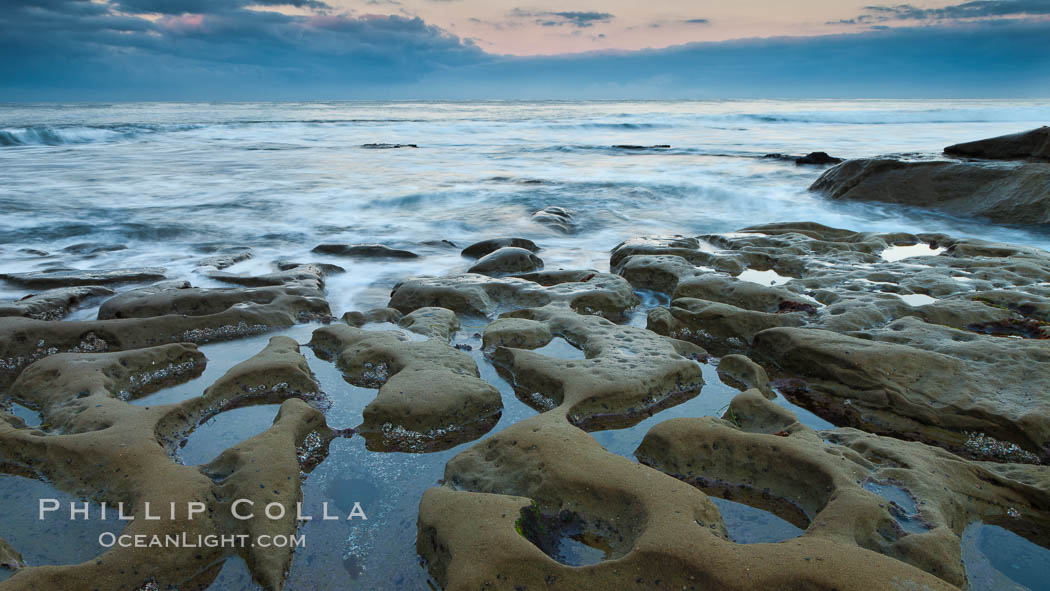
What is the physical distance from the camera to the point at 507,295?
5.28 m

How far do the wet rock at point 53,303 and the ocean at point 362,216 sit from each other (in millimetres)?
153

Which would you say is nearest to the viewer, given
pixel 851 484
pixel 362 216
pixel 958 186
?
pixel 851 484

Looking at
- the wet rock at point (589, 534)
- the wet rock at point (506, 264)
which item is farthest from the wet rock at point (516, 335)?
the wet rock at point (506, 264)

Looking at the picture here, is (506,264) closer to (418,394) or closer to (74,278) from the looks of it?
(418,394)

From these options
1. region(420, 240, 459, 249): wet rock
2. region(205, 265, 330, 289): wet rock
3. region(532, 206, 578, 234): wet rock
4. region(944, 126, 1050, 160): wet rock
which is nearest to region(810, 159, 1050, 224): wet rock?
region(944, 126, 1050, 160): wet rock

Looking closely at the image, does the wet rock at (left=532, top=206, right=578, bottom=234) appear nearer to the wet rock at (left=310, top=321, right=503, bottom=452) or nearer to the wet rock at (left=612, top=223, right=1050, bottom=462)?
the wet rock at (left=612, top=223, right=1050, bottom=462)

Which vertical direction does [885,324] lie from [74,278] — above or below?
above

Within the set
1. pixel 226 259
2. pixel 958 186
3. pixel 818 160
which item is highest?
pixel 958 186

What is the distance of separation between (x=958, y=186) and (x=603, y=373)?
28.1 ft

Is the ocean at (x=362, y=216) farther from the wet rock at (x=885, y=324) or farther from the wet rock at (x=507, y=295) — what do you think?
the wet rock at (x=885, y=324)

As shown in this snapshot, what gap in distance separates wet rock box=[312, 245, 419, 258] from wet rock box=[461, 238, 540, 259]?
657 mm

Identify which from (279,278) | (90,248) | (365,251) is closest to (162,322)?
(279,278)

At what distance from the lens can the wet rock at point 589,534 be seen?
1841 mm

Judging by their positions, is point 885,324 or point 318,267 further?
point 318,267
